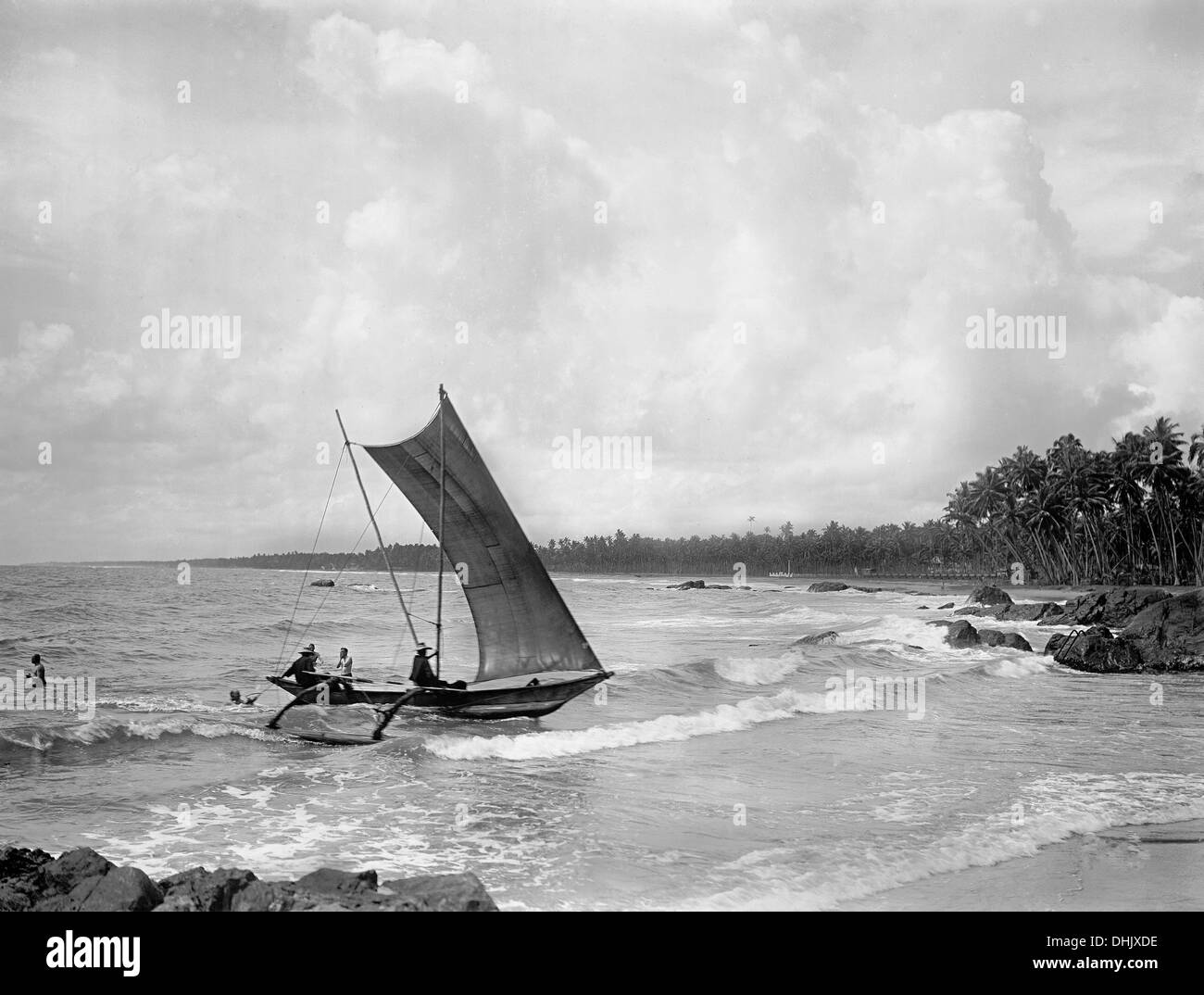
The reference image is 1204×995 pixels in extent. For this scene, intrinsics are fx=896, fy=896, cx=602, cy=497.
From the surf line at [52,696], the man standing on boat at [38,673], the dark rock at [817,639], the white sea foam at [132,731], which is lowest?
the dark rock at [817,639]

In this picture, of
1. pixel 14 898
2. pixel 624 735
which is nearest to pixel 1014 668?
pixel 624 735

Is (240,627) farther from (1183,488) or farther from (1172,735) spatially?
(1183,488)

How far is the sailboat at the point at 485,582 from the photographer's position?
725 inches

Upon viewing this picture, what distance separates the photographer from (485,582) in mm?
18891

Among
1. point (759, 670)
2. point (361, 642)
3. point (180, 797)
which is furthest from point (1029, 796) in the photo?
point (361, 642)

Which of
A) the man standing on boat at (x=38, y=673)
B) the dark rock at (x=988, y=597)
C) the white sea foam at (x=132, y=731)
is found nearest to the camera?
the white sea foam at (x=132, y=731)

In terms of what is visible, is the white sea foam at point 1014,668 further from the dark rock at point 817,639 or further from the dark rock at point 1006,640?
the dark rock at point 817,639

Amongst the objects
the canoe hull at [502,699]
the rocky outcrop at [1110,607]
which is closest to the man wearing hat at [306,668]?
the canoe hull at [502,699]

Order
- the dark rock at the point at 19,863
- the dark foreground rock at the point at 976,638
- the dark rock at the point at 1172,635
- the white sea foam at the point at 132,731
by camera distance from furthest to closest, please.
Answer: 1. the dark foreground rock at the point at 976,638
2. the dark rock at the point at 1172,635
3. the white sea foam at the point at 132,731
4. the dark rock at the point at 19,863

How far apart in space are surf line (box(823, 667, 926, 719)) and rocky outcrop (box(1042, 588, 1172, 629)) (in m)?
21.5

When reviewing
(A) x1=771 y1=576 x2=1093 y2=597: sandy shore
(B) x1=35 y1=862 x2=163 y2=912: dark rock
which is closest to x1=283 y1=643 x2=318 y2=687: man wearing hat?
(B) x1=35 y1=862 x2=163 y2=912: dark rock

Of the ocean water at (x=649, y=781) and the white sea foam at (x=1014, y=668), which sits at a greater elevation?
the ocean water at (x=649, y=781)

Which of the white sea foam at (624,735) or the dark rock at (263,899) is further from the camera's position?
the white sea foam at (624,735)

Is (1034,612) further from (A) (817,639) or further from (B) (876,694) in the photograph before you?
(B) (876,694)
